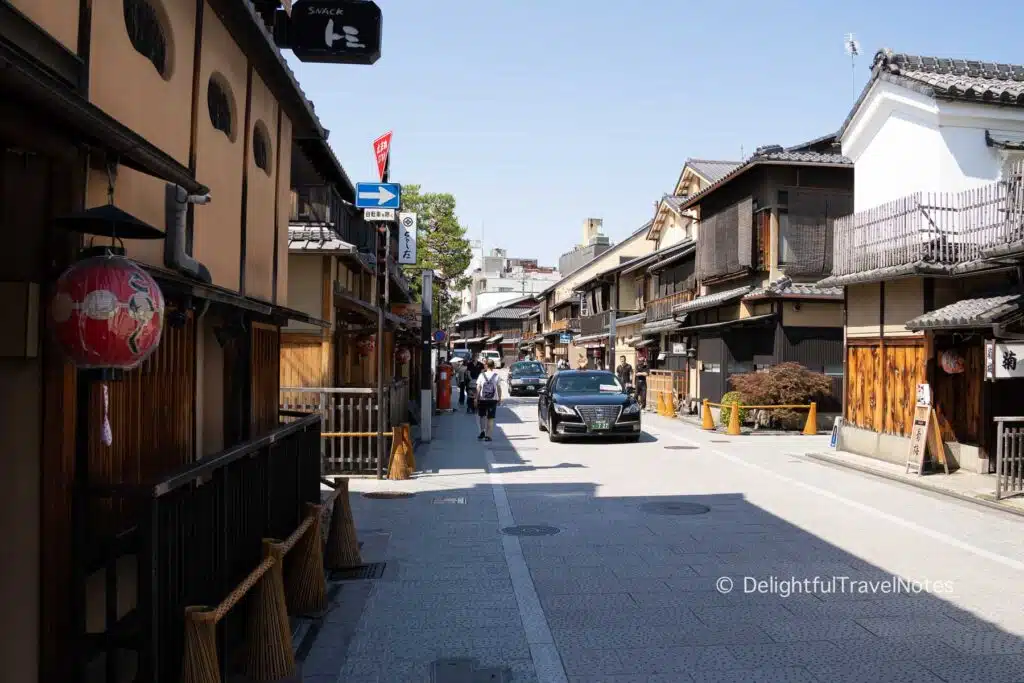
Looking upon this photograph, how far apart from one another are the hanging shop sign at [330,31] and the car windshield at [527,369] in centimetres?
3683

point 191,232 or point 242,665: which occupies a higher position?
point 191,232

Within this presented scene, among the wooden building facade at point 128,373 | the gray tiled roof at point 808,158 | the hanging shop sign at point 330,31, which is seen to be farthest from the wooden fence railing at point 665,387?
the wooden building facade at point 128,373

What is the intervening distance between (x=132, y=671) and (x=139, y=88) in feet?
11.8

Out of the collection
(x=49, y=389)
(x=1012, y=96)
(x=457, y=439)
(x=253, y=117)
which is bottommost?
(x=457, y=439)

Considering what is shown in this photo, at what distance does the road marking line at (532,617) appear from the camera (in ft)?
18.6

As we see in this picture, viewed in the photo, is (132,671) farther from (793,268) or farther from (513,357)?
(513,357)

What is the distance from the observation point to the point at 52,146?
12.6 ft

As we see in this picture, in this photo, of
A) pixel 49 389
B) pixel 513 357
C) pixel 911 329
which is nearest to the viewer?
pixel 49 389

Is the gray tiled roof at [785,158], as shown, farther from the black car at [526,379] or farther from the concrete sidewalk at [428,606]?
the black car at [526,379]

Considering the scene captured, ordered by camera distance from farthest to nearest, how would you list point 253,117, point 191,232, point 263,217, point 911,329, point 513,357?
point 513,357 → point 911,329 → point 263,217 → point 253,117 → point 191,232

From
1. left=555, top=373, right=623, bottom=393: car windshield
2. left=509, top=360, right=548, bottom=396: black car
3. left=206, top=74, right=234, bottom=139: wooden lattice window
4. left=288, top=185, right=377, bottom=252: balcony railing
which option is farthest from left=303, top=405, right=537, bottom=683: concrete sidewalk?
left=509, top=360, right=548, bottom=396: black car

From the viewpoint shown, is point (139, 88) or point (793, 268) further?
point (793, 268)

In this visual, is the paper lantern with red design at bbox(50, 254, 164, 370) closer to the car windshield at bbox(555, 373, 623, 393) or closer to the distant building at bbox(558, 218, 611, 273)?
the car windshield at bbox(555, 373, 623, 393)

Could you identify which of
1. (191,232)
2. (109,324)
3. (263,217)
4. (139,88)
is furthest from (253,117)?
(109,324)
